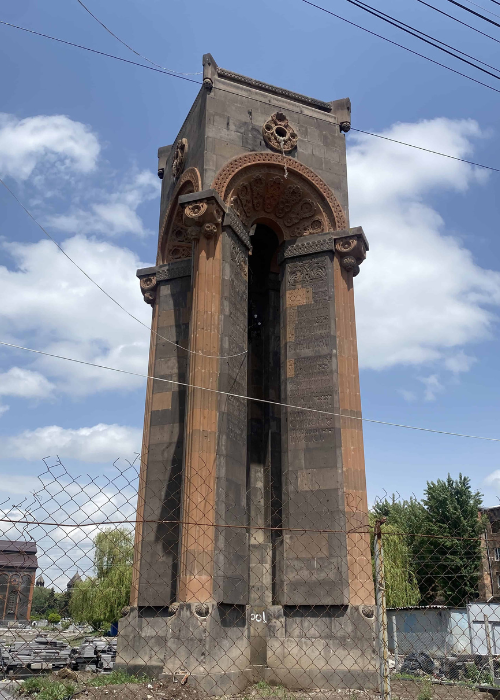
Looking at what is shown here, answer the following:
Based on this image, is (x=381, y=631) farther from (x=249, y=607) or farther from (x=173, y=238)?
(x=173, y=238)

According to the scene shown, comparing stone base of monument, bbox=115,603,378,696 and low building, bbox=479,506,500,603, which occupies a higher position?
low building, bbox=479,506,500,603

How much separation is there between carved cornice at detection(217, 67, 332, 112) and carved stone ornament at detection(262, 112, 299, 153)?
989 mm

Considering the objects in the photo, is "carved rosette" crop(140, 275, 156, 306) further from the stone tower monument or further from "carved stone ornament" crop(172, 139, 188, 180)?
"carved stone ornament" crop(172, 139, 188, 180)

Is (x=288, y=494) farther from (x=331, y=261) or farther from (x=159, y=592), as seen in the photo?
(x=331, y=261)

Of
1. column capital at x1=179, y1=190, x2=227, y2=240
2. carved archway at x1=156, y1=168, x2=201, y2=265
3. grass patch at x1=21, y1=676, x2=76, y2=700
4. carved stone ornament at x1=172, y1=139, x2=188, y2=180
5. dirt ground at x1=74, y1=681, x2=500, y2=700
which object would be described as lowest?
dirt ground at x1=74, y1=681, x2=500, y2=700

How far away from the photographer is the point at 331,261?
16.2 metres

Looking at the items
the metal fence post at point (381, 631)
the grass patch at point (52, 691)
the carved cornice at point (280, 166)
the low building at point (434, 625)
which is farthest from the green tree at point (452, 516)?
the metal fence post at point (381, 631)

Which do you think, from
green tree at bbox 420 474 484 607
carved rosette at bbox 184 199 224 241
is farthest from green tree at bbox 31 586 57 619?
green tree at bbox 420 474 484 607

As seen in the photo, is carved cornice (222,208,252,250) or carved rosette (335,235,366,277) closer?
carved cornice (222,208,252,250)

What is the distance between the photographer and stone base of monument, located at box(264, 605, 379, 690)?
40.8 feet

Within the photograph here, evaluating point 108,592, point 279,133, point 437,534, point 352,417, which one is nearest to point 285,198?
point 279,133

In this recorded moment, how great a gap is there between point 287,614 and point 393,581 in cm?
2315

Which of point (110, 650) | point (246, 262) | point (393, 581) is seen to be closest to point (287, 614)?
point (246, 262)

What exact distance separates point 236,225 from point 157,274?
2.99 metres
